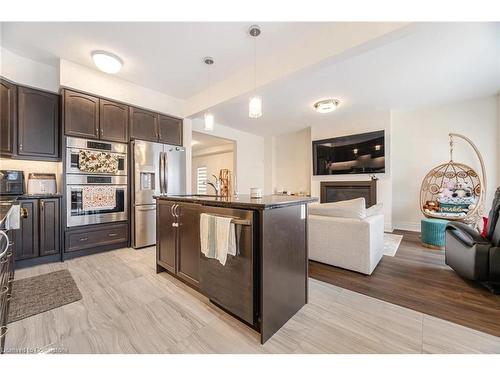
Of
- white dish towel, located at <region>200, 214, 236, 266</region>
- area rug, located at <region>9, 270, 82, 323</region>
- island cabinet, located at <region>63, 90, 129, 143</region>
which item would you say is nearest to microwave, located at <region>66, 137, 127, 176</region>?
island cabinet, located at <region>63, 90, 129, 143</region>

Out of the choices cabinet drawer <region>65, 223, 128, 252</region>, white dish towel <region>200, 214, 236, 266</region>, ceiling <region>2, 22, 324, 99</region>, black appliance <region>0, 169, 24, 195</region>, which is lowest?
cabinet drawer <region>65, 223, 128, 252</region>

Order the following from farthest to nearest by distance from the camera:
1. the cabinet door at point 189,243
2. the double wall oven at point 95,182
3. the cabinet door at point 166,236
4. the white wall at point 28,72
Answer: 1. the double wall oven at point 95,182
2. the white wall at point 28,72
3. the cabinet door at point 166,236
4. the cabinet door at point 189,243

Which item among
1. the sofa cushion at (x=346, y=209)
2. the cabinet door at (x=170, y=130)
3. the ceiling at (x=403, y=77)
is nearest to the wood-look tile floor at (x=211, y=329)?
the sofa cushion at (x=346, y=209)

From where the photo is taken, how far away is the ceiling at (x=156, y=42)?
216cm

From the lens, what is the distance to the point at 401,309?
5.54ft

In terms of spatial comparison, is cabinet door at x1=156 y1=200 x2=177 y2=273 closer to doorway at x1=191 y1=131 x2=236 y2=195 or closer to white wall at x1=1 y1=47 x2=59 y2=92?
white wall at x1=1 y1=47 x2=59 y2=92

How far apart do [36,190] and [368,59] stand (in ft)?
16.1

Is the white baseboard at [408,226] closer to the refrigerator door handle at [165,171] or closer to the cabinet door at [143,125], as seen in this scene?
the refrigerator door handle at [165,171]

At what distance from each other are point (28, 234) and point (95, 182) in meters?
0.95

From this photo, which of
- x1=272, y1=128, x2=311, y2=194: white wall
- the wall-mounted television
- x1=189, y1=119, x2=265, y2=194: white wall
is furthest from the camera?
x1=272, y1=128, x2=311, y2=194: white wall

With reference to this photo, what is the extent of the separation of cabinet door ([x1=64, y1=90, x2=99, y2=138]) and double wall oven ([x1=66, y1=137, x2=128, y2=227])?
123 mm

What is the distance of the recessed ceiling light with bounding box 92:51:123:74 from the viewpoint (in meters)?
2.54

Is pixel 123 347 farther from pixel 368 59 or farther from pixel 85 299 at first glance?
pixel 368 59

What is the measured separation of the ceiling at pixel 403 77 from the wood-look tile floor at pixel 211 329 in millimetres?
2396
